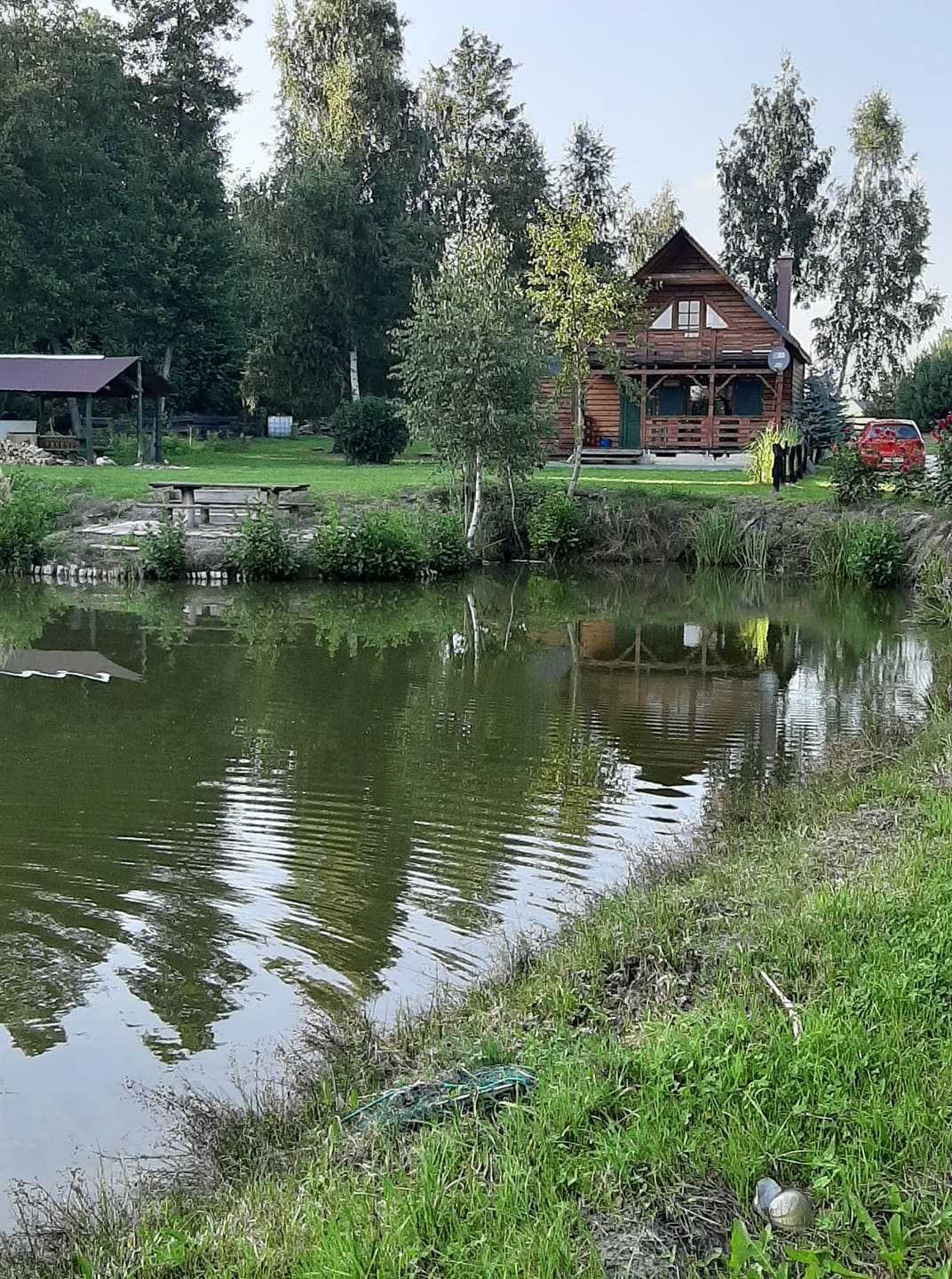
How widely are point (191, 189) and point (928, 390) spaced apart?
2699 cm

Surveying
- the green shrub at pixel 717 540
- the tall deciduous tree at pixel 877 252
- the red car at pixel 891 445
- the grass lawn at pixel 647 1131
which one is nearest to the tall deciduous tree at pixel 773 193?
the tall deciduous tree at pixel 877 252

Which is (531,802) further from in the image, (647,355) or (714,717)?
(647,355)

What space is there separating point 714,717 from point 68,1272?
31.5 feet

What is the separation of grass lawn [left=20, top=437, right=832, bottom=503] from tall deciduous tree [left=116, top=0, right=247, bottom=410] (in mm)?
9356

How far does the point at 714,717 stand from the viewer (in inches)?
496

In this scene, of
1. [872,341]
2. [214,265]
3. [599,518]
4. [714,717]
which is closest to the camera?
[714,717]

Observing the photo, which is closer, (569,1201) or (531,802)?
(569,1201)

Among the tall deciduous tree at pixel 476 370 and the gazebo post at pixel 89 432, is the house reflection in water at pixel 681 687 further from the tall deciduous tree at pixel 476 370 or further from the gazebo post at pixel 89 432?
the gazebo post at pixel 89 432

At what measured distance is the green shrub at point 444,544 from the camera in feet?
78.2

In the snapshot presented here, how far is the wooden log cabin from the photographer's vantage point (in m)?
36.9

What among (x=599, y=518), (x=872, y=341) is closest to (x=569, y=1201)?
(x=599, y=518)

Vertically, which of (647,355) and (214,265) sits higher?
(214,265)

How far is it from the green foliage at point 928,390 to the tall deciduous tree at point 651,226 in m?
14.0

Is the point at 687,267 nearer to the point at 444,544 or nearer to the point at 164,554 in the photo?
the point at 444,544
